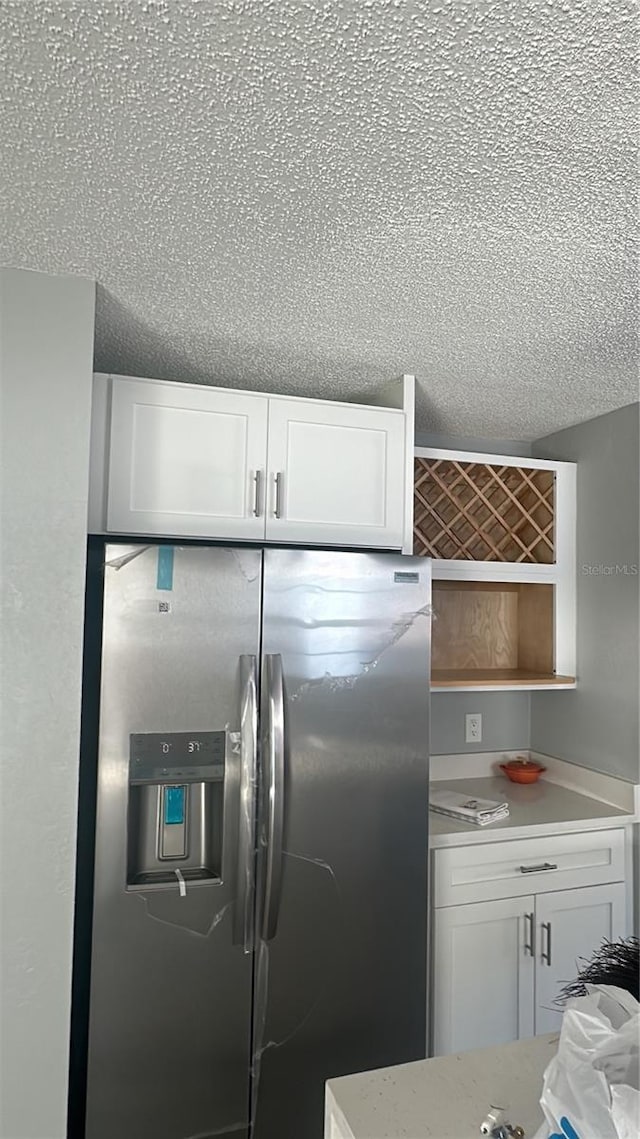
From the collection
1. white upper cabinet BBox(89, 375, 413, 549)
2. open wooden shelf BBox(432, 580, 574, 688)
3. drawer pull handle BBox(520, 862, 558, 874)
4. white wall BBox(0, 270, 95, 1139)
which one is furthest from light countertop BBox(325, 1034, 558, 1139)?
open wooden shelf BBox(432, 580, 574, 688)

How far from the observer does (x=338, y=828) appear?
204 centimetres

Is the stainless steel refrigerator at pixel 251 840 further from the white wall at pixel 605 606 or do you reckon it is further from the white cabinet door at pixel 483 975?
the white wall at pixel 605 606

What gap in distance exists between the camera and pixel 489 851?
2385 millimetres

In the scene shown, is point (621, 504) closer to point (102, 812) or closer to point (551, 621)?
point (551, 621)

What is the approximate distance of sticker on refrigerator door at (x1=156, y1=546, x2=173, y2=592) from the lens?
1891 mm

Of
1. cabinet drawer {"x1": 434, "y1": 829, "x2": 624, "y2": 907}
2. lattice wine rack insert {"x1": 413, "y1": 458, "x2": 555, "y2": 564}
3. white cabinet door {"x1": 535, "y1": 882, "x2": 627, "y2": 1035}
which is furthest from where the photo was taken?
lattice wine rack insert {"x1": 413, "y1": 458, "x2": 555, "y2": 564}

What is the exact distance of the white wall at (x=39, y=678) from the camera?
62.5 inches

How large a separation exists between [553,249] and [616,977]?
54.4 inches

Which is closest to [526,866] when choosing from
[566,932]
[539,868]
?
[539,868]

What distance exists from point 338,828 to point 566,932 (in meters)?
1.05

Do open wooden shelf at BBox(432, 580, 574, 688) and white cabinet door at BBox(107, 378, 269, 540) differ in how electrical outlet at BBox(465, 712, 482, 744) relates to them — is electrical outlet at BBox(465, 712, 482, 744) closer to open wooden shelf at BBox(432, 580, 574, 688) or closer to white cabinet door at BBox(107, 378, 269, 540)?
open wooden shelf at BBox(432, 580, 574, 688)

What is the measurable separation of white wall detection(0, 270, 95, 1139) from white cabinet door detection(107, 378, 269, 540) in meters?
0.40

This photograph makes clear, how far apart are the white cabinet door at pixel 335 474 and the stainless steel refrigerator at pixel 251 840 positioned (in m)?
0.23

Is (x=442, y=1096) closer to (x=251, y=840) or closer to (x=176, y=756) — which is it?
(x=251, y=840)
